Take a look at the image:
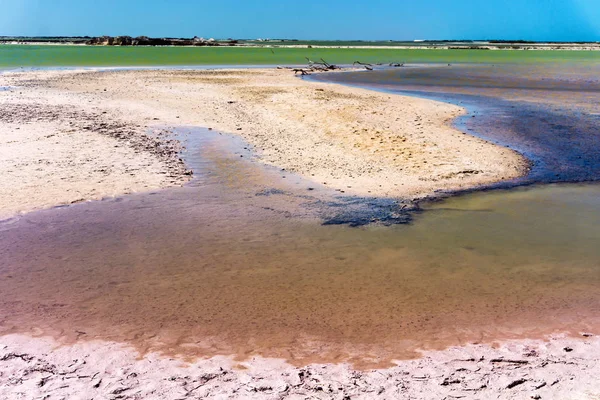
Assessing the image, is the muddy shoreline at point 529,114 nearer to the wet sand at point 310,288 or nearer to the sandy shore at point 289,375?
the wet sand at point 310,288

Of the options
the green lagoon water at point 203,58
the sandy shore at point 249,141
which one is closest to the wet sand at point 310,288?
the sandy shore at point 249,141

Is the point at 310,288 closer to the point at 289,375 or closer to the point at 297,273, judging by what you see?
the point at 297,273

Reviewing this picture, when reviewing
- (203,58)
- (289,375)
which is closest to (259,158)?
(289,375)

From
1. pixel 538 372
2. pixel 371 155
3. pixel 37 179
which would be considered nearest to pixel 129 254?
pixel 37 179

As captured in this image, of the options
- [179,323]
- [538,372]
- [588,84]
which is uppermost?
[588,84]

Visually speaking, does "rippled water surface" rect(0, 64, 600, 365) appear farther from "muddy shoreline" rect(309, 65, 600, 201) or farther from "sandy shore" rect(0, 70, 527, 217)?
"muddy shoreline" rect(309, 65, 600, 201)

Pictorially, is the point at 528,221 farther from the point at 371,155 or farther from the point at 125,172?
the point at 125,172
